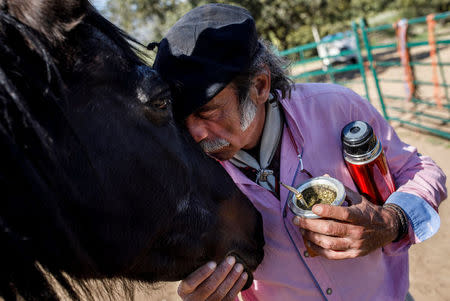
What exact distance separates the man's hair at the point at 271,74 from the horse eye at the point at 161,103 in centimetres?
37

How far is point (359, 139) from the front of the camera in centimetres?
132

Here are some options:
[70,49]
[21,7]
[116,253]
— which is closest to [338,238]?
[116,253]

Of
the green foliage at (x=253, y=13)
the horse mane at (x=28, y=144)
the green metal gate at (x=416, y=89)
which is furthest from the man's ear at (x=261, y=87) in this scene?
the green foliage at (x=253, y=13)

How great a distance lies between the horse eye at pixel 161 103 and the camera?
117 cm

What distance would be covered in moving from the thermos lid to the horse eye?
73 cm

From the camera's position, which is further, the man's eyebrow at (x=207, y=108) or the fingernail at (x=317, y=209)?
the man's eyebrow at (x=207, y=108)

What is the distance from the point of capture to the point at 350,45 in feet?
52.9

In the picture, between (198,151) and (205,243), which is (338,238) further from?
(198,151)

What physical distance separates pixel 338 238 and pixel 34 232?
993 mm

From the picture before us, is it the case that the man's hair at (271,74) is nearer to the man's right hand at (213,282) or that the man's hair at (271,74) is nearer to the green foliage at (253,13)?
the man's right hand at (213,282)

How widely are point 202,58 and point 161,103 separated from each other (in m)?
0.28

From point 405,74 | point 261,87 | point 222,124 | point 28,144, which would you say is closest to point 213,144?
point 222,124

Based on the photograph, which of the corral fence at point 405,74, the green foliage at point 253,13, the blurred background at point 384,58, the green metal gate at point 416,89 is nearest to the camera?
the blurred background at point 384,58

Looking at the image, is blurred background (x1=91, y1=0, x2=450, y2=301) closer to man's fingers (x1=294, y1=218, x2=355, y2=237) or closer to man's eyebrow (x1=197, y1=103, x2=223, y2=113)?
→ man's eyebrow (x1=197, y1=103, x2=223, y2=113)
